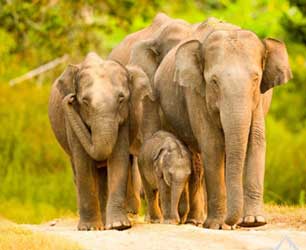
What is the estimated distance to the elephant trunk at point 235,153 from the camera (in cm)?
1512


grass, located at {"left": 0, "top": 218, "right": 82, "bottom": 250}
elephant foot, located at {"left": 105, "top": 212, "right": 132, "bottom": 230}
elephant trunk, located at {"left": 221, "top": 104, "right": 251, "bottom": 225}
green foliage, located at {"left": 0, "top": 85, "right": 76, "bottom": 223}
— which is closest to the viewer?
grass, located at {"left": 0, "top": 218, "right": 82, "bottom": 250}

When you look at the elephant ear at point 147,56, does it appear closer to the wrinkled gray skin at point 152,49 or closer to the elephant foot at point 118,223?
the wrinkled gray skin at point 152,49

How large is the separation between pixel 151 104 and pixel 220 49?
182 cm

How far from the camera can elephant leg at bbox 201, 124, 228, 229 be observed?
51.9ft

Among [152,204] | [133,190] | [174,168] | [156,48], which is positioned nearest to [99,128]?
[174,168]

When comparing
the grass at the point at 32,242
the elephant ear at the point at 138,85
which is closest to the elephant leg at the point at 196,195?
the elephant ear at the point at 138,85

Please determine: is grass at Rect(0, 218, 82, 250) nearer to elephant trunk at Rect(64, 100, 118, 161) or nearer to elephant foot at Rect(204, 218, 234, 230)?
elephant trunk at Rect(64, 100, 118, 161)

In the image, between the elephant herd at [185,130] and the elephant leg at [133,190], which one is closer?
the elephant herd at [185,130]

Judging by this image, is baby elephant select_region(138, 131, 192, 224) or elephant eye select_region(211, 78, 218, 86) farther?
baby elephant select_region(138, 131, 192, 224)

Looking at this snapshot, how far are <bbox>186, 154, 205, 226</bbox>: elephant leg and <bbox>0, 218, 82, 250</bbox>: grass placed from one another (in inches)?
114

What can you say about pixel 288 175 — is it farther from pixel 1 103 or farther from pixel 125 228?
pixel 125 228

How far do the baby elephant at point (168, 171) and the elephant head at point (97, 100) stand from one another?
0.44 metres

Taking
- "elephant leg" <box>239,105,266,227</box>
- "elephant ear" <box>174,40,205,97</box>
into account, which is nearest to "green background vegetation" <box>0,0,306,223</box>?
"elephant ear" <box>174,40,205,97</box>

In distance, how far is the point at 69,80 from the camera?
16422 mm
